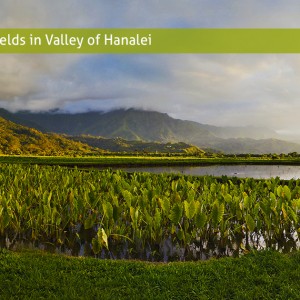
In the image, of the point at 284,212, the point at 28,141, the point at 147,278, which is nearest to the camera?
the point at 147,278

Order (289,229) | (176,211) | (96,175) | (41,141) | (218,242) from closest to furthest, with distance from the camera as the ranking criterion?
(176,211), (218,242), (289,229), (96,175), (41,141)

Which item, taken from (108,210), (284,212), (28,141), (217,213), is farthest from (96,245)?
(28,141)

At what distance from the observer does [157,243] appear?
7.38m

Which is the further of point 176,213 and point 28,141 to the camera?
point 28,141

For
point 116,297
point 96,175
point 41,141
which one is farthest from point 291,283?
point 41,141

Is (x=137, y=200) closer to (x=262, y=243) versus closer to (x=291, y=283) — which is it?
(x=262, y=243)

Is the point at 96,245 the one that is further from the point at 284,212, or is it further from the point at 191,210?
the point at 284,212

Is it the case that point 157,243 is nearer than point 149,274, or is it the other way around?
point 149,274

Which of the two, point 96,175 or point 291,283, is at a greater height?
point 96,175

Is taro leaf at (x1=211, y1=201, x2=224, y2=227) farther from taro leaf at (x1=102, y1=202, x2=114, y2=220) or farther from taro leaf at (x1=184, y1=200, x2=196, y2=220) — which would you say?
taro leaf at (x1=102, y1=202, x2=114, y2=220)

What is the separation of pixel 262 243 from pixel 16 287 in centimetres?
499

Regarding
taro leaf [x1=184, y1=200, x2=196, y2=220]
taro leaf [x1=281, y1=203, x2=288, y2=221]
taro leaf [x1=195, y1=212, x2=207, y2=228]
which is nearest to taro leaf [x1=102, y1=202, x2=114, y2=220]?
taro leaf [x1=184, y1=200, x2=196, y2=220]

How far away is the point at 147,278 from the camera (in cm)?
546

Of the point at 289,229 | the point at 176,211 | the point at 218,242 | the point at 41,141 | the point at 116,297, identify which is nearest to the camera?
the point at 116,297
